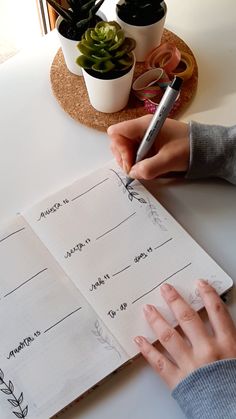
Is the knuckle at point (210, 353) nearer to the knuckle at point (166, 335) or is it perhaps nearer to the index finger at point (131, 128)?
the knuckle at point (166, 335)

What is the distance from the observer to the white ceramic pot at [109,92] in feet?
2.26

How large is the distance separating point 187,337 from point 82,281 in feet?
0.47

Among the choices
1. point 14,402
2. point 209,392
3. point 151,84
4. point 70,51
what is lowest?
point 209,392

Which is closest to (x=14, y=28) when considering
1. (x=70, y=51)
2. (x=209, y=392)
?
→ (x=70, y=51)

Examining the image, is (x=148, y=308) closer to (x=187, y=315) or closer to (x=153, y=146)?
(x=187, y=315)

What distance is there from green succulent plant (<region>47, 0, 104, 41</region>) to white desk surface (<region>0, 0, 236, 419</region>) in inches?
3.9

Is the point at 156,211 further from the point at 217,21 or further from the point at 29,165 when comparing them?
the point at 217,21

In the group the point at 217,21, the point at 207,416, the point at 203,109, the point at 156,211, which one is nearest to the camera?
the point at 207,416

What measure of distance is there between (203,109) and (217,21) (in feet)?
0.69

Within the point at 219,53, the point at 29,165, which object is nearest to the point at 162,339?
the point at 29,165

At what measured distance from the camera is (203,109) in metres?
0.76

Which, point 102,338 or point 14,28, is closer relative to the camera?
point 102,338

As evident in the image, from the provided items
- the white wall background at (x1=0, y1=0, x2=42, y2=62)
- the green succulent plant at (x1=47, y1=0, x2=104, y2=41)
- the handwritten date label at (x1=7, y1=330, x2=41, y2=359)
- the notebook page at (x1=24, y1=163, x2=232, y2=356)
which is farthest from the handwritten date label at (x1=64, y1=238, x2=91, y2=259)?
the white wall background at (x1=0, y1=0, x2=42, y2=62)

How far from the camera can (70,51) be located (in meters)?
0.74
